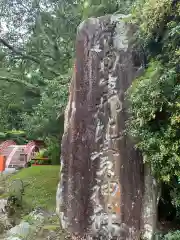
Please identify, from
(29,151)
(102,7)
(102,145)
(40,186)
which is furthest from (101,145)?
(29,151)

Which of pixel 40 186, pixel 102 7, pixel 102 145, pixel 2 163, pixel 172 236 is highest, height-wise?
pixel 102 7

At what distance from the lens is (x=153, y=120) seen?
172 inches

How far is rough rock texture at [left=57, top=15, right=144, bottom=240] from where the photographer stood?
15.2 feet

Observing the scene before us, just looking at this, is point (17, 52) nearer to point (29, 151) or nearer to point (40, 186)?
point (29, 151)

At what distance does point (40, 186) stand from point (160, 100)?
5.07 m

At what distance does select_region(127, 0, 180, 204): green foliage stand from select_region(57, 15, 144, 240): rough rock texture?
37 cm

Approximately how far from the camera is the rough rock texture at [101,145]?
464 centimetres

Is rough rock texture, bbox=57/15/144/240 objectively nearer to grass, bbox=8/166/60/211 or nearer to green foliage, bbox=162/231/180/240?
green foliage, bbox=162/231/180/240

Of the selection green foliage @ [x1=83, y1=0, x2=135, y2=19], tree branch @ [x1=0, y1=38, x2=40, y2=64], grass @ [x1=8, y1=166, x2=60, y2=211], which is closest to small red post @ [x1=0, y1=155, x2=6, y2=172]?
grass @ [x1=8, y1=166, x2=60, y2=211]

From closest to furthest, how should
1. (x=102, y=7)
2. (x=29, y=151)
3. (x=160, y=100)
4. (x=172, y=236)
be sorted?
1. (x=160, y=100)
2. (x=172, y=236)
3. (x=102, y=7)
4. (x=29, y=151)

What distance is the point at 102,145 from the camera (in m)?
4.89

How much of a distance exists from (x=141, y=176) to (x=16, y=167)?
812cm

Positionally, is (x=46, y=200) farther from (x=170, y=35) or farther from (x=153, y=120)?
(x=170, y=35)

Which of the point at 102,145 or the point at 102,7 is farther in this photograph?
the point at 102,7
